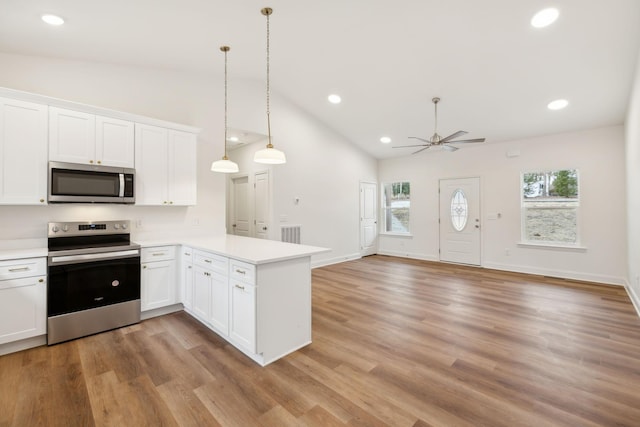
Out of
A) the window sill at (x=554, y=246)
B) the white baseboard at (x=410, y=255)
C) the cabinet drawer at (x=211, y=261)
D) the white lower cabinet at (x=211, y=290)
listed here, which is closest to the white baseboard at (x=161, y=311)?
the white lower cabinet at (x=211, y=290)

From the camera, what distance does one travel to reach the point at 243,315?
101 inches

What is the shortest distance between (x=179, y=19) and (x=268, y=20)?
93 cm

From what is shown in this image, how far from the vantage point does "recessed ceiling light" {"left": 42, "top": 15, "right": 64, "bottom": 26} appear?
8.70ft

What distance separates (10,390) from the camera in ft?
7.00

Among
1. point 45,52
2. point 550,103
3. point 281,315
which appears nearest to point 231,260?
point 281,315

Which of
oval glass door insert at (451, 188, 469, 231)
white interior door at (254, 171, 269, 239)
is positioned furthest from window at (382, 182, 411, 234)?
white interior door at (254, 171, 269, 239)

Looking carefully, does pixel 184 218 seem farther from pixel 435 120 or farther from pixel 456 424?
pixel 435 120

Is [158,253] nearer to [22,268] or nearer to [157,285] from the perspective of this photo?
[157,285]

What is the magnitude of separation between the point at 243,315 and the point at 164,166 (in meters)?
2.39

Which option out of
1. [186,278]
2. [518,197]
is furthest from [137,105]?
[518,197]

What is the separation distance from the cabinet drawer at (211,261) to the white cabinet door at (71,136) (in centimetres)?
159

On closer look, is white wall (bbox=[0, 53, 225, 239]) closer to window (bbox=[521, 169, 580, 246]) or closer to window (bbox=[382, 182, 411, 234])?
window (bbox=[382, 182, 411, 234])

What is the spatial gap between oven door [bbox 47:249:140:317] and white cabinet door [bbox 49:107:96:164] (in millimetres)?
1084

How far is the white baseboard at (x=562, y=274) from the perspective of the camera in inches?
196
